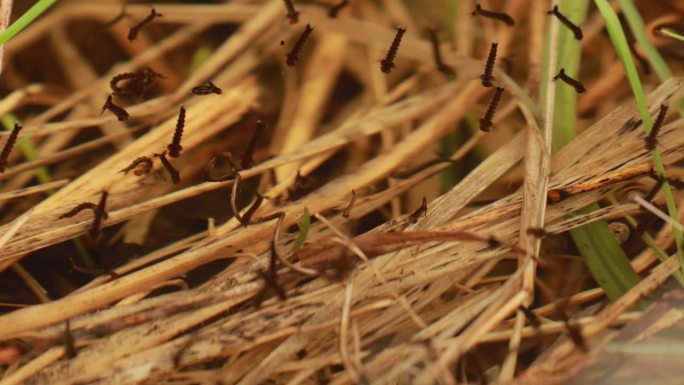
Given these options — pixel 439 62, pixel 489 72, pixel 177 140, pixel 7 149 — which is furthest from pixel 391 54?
pixel 7 149

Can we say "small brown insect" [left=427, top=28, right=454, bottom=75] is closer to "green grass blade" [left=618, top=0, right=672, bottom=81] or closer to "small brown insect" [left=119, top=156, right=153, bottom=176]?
"green grass blade" [left=618, top=0, right=672, bottom=81]

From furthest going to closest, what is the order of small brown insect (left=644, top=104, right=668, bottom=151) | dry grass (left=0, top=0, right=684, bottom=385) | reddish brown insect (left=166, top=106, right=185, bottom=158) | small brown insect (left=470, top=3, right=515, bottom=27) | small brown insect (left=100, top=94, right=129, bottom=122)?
small brown insect (left=470, top=3, right=515, bottom=27)
small brown insect (left=100, top=94, right=129, bottom=122)
reddish brown insect (left=166, top=106, right=185, bottom=158)
small brown insect (left=644, top=104, right=668, bottom=151)
dry grass (left=0, top=0, right=684, bottom=385)

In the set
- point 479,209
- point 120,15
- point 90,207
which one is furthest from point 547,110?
point 120,15

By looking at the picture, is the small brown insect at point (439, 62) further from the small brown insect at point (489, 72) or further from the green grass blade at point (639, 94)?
the green grass blade at point (639, 94)

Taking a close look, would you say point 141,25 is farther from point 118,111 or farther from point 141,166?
point 141,166

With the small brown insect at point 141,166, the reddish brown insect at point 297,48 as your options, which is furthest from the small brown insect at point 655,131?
the small brown insect at point 141,166

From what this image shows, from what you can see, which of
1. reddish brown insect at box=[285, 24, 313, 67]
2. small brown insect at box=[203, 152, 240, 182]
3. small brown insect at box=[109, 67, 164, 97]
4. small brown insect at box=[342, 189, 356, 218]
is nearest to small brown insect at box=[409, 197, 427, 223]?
small brown insect at box=[342, 189, 356, 218]

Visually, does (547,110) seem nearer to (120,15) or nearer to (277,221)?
(277,221)

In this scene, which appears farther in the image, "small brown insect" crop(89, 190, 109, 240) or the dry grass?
"small brown insect" crop(89, 190, 109, 240)

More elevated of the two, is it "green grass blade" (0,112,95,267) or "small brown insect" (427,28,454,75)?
"green grass blade" (0,112,95,267)
